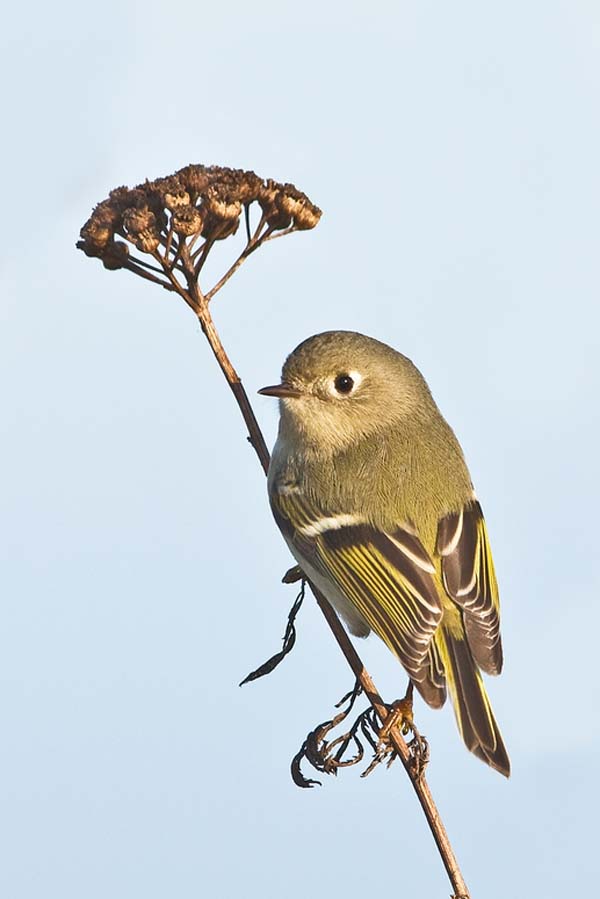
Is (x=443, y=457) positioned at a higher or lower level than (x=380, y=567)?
higher

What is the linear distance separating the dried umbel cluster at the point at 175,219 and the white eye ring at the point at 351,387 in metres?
0.72

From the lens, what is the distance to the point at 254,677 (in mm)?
2807

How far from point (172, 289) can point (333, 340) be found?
942 mm

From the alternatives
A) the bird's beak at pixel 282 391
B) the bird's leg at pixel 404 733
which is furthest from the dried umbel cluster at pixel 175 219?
the bird's leg at pixel 404 733

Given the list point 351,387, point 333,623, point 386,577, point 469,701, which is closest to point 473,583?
point 386,577

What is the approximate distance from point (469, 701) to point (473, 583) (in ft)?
1.31

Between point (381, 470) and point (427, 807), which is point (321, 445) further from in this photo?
point (427, 807)

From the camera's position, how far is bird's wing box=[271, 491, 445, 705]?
3.13 m

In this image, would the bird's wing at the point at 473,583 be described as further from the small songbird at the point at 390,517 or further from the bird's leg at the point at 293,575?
the bird's leg at the point at 293,575

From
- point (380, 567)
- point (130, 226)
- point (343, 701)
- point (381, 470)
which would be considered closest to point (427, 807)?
point (343, 701)

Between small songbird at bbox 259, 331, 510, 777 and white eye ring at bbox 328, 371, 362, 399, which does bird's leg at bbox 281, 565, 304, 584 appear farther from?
white eye ring at bbox 328, 371, 362, 399

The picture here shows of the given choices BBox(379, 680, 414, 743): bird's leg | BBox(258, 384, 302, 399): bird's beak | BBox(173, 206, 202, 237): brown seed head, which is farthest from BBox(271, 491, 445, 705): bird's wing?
BBox(173, 206, 202, 237): brown seed head

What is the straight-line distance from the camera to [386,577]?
3240 millimetres

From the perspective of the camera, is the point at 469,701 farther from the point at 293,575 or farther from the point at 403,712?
the point at 293,575
